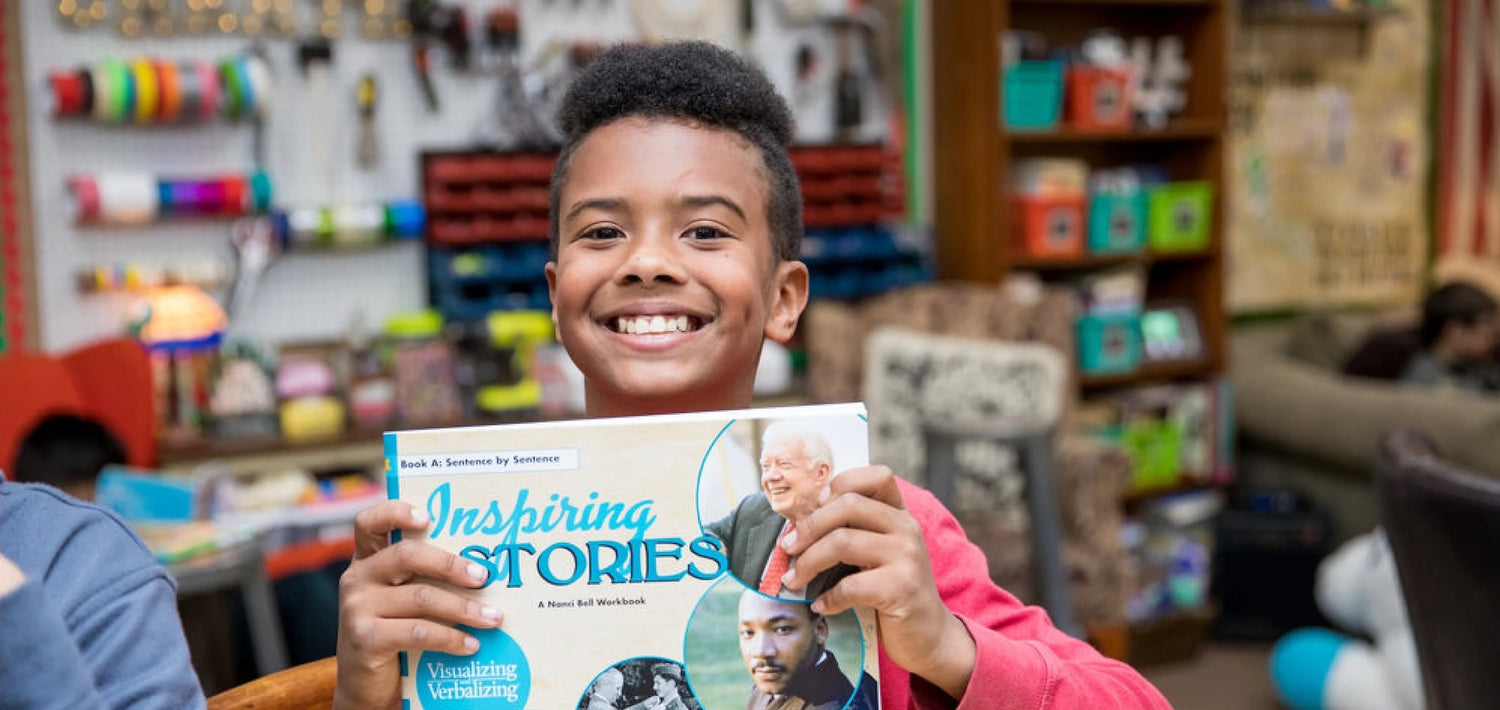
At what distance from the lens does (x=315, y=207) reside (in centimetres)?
359

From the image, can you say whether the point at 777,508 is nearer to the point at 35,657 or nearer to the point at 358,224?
the point at 35,657

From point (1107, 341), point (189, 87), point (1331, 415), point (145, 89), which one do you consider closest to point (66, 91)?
point (145, 89)

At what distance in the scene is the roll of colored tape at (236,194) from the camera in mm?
3389

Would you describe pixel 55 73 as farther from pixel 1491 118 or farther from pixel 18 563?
pixel 1491 118

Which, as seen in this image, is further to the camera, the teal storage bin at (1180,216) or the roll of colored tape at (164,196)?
the teal storage bin at (1180,216)

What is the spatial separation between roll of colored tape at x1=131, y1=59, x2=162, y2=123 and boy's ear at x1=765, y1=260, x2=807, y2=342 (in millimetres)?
2603

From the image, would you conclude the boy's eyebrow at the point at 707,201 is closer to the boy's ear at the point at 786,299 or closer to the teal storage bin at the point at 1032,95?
the boy's ear at the point at 786,299

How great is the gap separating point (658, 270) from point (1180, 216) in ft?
12.7

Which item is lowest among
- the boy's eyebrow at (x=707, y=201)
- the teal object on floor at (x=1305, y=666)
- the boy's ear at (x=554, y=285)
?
the teal object on floor at (x=1305, y=666)

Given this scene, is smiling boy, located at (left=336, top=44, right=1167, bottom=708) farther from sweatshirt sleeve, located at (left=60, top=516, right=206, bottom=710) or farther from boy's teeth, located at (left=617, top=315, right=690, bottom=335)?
sweatshirt sleeve, located at (left=60, top=516, right=206, bottom=710)

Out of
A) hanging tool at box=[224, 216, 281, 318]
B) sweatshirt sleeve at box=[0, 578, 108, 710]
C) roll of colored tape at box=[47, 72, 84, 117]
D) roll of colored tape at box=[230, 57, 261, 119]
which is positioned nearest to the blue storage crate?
hanging tool at box=[224, 216, 281, 318]

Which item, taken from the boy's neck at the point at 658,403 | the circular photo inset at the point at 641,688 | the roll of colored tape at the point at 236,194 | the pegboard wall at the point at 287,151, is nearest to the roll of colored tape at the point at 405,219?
the pegboard wall at the point at 287,151

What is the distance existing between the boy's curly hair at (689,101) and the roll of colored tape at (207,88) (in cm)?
249

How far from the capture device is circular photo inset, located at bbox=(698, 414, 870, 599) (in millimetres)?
877
